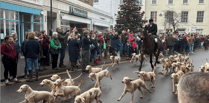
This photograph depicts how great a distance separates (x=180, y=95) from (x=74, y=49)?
885cm

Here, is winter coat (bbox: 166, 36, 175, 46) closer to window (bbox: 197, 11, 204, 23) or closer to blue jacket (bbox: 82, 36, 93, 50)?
blue jacket (bbox: 82, 36, 93, 50)

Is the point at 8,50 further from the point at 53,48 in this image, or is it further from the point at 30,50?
the point at 53,48

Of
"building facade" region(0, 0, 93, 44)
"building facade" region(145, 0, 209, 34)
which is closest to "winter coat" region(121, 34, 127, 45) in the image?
"building facade" region(0, 0, 93, 44)

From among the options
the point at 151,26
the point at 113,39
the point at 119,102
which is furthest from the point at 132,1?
the point at 119,102

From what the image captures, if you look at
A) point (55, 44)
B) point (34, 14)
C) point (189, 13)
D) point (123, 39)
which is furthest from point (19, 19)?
point (189, 13)

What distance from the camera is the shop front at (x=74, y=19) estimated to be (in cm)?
1970

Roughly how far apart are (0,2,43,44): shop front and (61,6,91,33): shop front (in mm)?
3932

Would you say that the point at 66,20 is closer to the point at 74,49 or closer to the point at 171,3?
the point at 74,49

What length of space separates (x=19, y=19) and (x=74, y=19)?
798 cm

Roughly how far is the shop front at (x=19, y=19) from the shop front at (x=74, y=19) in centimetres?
393

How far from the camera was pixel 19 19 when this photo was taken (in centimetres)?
1386

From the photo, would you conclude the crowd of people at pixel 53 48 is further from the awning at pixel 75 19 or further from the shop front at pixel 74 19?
the shop front at pixel 74 19

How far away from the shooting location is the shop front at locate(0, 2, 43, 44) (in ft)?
40.4

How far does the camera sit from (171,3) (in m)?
45.0
